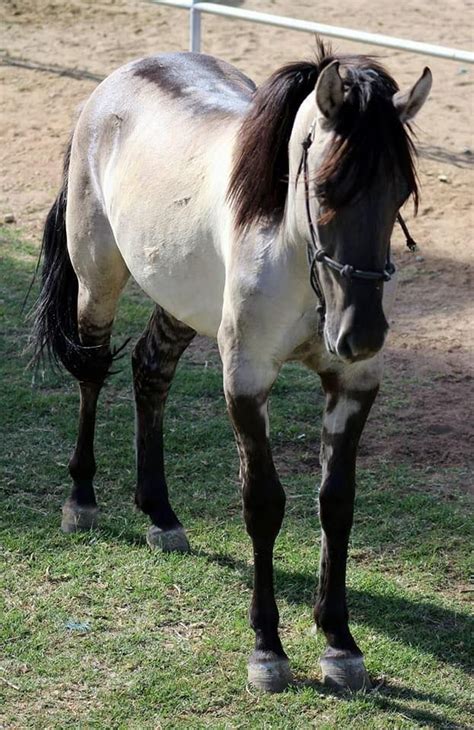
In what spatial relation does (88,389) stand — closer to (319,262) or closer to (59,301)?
(59,301)

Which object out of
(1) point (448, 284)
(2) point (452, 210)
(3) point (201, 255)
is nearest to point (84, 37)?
(2) point (452, 210)

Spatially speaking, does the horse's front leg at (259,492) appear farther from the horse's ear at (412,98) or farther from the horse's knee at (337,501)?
the horse's ear at (412,98)

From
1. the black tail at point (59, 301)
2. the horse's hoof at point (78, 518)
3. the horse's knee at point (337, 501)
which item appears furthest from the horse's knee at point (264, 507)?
the black tail at point (59, 301)

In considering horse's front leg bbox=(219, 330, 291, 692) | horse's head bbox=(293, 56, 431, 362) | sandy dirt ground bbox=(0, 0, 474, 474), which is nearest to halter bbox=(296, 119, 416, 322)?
horse's head bbox=(293, 56, 431, 362)

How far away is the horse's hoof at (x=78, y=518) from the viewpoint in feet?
16.2

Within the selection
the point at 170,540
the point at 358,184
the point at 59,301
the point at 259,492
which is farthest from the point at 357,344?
the point at 59,301

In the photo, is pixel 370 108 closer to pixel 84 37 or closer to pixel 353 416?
pixel 353 416

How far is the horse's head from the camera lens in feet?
10.6

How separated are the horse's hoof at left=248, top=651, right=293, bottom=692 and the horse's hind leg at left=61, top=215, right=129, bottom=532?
4.14ft

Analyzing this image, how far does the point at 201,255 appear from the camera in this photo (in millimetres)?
4129

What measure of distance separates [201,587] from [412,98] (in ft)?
6.93

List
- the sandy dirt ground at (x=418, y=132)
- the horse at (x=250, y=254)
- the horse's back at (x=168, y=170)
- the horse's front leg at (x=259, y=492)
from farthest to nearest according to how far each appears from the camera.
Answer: the sandy dirt ground at (x=418, y=132) < the horse's back at (x=168, y=170) < the horse's front leg at (x=259, y=492) < the horse at (x=250, y=254)

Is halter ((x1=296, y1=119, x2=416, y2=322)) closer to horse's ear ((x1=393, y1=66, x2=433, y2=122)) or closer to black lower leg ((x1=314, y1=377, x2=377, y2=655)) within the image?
horse's ear ((x1=393, y1=66, x2=433, y2=122))

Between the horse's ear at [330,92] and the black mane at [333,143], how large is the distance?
27mm
